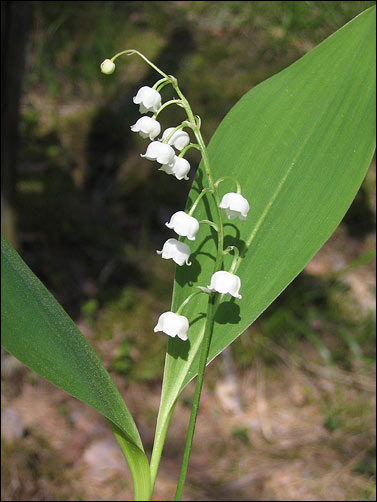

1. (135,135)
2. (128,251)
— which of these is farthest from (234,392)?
(135,135)

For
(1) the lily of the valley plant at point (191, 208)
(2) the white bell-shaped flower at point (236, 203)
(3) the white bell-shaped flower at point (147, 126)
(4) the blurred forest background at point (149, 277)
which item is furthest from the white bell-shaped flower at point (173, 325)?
(4) the blurred forest background at point (149, 277)

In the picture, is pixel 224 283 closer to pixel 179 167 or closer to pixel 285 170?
pixel 179 167

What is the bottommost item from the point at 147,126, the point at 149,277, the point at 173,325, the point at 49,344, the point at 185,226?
the point at 49,344

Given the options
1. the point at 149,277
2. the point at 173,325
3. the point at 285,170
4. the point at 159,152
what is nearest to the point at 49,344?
the point at 173,325

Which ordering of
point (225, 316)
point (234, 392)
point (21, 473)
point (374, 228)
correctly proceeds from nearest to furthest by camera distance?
point (225, 316) → point (21, 473) → point (234, 392) → point (374, 228)

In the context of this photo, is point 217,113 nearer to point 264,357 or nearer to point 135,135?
point 135,135
